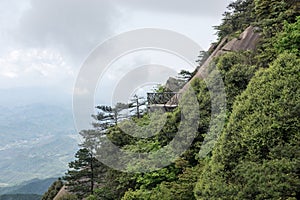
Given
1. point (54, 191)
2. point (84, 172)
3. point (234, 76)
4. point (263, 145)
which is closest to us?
point (263, 145)

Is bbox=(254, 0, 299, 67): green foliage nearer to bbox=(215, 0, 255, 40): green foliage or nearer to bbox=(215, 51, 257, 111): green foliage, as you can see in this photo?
bbox=(215, 51, 257, 111): green foliage

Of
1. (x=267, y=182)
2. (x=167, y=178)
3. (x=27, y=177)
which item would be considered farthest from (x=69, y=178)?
(x=27, y=177)

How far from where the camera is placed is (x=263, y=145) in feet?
24.0

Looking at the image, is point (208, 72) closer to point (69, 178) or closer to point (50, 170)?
point (69, 178)

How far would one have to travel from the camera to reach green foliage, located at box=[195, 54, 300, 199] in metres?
6.75

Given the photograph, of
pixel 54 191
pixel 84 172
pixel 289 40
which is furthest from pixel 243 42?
pixel 54 191

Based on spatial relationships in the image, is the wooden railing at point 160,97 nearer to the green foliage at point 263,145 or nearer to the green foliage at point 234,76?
the green foliage at point 234,76

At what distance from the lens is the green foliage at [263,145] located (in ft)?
22.1

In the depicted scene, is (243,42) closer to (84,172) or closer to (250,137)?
(250,137)

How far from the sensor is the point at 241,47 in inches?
629

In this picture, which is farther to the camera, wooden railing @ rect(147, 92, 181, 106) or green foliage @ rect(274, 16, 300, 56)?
wooden railing @ rect(147, 92, 181, 106)

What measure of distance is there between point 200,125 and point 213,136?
3.22 ft

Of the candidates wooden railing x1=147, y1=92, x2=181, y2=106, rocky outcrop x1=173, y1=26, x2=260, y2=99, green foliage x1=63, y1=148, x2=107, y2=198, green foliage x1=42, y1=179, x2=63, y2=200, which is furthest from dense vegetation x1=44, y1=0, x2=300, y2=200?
green foliage x1=42, y1=179, x2=63, y2=200

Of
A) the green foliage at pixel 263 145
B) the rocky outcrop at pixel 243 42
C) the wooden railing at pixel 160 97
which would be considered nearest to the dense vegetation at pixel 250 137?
the green foliage at pixel 263 145
